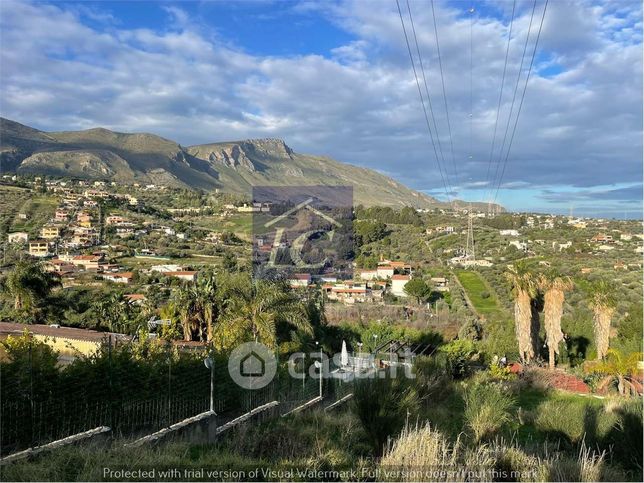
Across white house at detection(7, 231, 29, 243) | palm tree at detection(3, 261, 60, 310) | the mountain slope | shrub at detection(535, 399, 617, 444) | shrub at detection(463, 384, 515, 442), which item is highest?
the mountain slope

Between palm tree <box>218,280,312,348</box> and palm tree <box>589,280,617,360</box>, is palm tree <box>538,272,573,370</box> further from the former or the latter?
palm tree <box>218,280,312,348</box>

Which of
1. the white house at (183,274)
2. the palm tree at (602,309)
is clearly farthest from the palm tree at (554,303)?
the white house at (183,274)

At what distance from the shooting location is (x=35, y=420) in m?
5.77

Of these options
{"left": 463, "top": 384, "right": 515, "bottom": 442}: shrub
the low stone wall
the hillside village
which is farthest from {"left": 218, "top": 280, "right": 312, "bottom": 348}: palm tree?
the hillside village

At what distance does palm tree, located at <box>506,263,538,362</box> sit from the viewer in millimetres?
21016

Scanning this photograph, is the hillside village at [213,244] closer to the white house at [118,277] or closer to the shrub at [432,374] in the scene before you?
the white house at [118,277]

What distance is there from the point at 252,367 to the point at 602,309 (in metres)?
16.1

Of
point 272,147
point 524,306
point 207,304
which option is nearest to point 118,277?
point 207,304

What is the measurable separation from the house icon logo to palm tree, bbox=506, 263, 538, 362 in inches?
579

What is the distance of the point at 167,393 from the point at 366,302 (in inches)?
1176

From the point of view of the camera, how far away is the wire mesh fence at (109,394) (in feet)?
18.8

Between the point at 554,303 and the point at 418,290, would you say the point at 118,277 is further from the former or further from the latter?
the point at 554,303

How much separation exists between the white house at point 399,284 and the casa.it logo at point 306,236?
4.68 meters

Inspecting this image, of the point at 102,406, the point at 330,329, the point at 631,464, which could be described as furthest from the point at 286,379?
the point at 330,329
